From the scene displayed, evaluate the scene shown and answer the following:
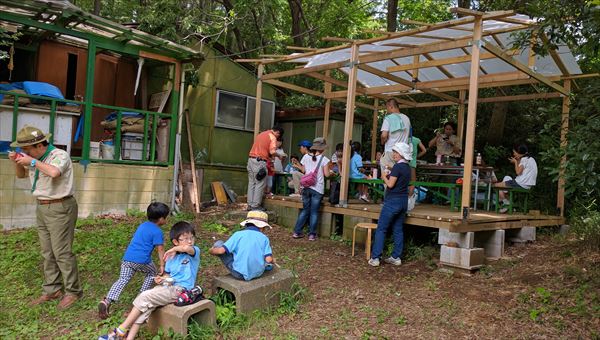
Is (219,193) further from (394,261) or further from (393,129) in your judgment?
(394,261)

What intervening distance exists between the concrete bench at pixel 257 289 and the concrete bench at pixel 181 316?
1.00 feet

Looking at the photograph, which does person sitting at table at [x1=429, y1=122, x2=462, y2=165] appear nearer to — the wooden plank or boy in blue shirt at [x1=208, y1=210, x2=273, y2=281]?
the wooden plank

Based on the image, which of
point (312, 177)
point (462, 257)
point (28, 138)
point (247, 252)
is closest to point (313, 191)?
point (312, 177)

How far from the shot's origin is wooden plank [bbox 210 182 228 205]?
36.5 ft

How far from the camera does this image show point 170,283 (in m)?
4.33

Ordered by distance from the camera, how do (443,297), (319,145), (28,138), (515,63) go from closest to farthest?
(28,138)
(443,297)
(515,63)
(319,145)

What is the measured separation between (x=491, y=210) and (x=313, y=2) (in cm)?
1199

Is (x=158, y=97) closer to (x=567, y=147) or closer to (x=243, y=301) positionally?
(x=243, y=301)

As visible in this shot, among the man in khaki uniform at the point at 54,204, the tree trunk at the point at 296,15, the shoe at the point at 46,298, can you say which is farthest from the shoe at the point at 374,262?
the tree trunk at the point at 296,15

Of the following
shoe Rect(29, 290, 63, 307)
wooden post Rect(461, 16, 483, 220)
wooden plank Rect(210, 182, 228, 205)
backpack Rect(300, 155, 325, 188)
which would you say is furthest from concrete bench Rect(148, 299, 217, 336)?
wooden plank Rect(210, 182, 228, 205)

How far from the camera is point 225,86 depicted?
12.2 meters

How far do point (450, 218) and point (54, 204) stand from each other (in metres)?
4.95

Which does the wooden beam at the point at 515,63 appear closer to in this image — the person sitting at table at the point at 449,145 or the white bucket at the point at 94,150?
the person sitting at table at the point at 449,145

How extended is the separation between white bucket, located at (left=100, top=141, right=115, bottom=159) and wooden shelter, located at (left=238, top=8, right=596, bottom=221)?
3414 mm
